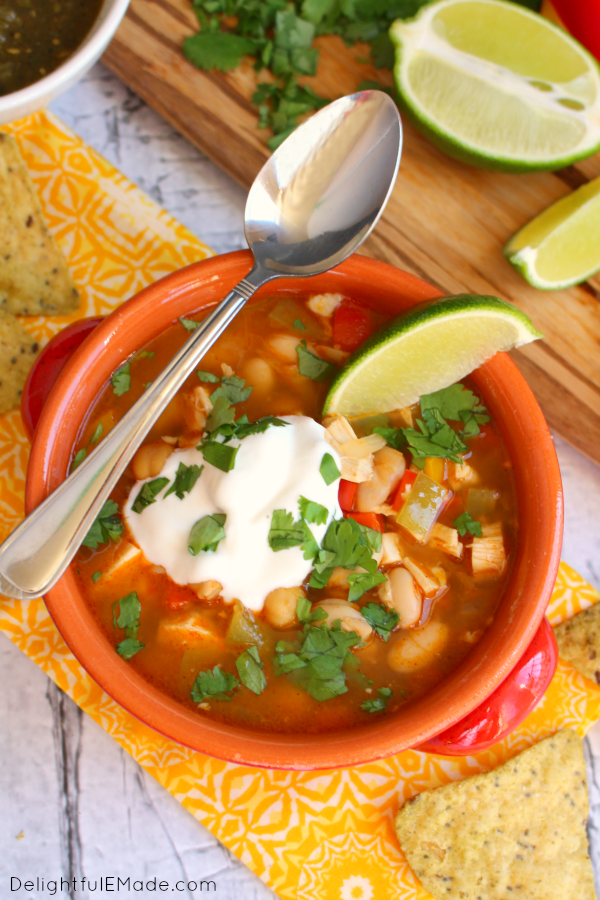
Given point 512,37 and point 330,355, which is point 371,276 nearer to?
point 330,355

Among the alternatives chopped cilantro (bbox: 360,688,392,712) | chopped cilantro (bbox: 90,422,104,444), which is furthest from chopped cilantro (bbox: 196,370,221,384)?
chopped cilantro (bbox: 360,688,392,712)

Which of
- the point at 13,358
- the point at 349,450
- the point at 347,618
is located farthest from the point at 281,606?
the point at 13,358

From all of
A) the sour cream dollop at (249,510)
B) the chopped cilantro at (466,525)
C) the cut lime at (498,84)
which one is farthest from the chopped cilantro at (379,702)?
the cut lime at (498,84)

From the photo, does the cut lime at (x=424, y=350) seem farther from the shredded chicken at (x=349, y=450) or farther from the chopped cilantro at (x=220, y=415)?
the chopped cilantro at (x=220, y=415)

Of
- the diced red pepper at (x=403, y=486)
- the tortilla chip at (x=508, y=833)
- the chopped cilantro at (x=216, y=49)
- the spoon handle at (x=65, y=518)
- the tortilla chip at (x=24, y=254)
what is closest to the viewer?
the spoon handle at (x=65, y=518)

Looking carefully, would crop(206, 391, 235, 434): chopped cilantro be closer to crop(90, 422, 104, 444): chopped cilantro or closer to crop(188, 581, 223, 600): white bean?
crop(90, 422, 104, 444): chopped cilantro

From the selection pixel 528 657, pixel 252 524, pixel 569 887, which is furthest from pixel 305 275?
pixel 569 887
